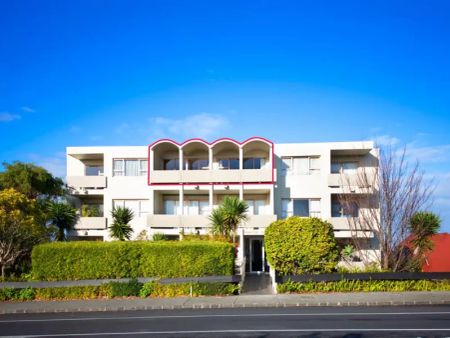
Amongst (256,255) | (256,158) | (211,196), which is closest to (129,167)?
(211,196)

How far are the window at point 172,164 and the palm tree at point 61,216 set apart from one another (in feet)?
25.7

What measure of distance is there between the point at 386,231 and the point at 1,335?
17.5m

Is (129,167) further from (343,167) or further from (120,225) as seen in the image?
(343,167)

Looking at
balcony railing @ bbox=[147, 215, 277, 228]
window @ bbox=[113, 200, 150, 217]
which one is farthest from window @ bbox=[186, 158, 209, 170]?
balcony railing @ bbox=[147, 215, 277, 228]

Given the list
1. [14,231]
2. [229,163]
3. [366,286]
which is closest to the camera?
[366,286]

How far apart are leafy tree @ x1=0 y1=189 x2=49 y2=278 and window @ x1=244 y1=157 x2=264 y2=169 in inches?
615

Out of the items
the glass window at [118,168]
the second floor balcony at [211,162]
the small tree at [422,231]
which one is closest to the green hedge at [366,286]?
the small tree at [422,231]

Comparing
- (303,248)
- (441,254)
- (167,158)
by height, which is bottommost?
(441,254)

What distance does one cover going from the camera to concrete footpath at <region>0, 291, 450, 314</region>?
17672 millimetres

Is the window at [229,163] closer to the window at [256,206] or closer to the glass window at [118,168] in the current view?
the window at [256,206]

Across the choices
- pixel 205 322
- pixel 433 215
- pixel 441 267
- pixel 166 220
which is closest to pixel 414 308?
pixel 205 322

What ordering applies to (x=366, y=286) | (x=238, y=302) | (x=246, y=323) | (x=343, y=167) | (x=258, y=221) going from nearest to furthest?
(x=246, y=323)
(x=238, y=302)
(x=366, y=286)
(x=258, y=221)
(x=343, y=167)

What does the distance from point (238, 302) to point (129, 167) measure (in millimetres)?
20130

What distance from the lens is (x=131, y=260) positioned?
70.2ft
